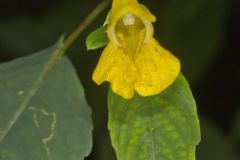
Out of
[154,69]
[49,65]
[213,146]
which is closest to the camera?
[154,69]

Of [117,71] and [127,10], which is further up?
[127,10]

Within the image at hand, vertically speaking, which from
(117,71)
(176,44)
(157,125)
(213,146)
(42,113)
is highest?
(117,71)

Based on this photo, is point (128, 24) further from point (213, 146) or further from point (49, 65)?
point (213, 146)

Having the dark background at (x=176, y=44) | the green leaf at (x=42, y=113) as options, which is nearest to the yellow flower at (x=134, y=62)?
the green leaf at (x=42, y=113)

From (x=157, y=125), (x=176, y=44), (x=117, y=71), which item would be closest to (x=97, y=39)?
(x=117, y=71)

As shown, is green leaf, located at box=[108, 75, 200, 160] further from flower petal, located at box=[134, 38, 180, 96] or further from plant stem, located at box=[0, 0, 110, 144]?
plant stem, located at box=[0, 0, 110, 144]
